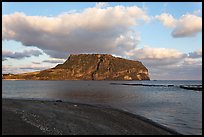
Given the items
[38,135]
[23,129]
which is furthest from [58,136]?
[23,129]

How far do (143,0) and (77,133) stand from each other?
9.09 metres

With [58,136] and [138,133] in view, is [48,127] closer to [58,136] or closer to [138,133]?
[58,136]

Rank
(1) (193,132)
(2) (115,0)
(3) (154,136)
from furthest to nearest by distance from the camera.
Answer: (1) (193,132), (3) (154,136), (2) (115,0)

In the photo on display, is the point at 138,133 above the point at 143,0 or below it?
below

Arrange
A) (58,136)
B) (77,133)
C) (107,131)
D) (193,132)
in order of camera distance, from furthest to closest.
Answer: (193,132), (107,131), (77,133), (58,136)

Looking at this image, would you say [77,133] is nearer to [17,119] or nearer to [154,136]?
[17,119]

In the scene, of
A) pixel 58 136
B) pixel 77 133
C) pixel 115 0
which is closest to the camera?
pixel 115 0

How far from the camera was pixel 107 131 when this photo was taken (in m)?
16.6

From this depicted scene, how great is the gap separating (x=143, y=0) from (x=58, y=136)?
933 centimetres

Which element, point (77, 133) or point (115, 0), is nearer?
point (115, 0)

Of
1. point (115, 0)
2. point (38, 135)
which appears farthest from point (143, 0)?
point (38, 135)

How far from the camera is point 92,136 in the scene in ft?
49.5

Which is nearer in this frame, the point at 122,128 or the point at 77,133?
the point at 77,133

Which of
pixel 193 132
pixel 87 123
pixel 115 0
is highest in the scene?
pixel 115 0
